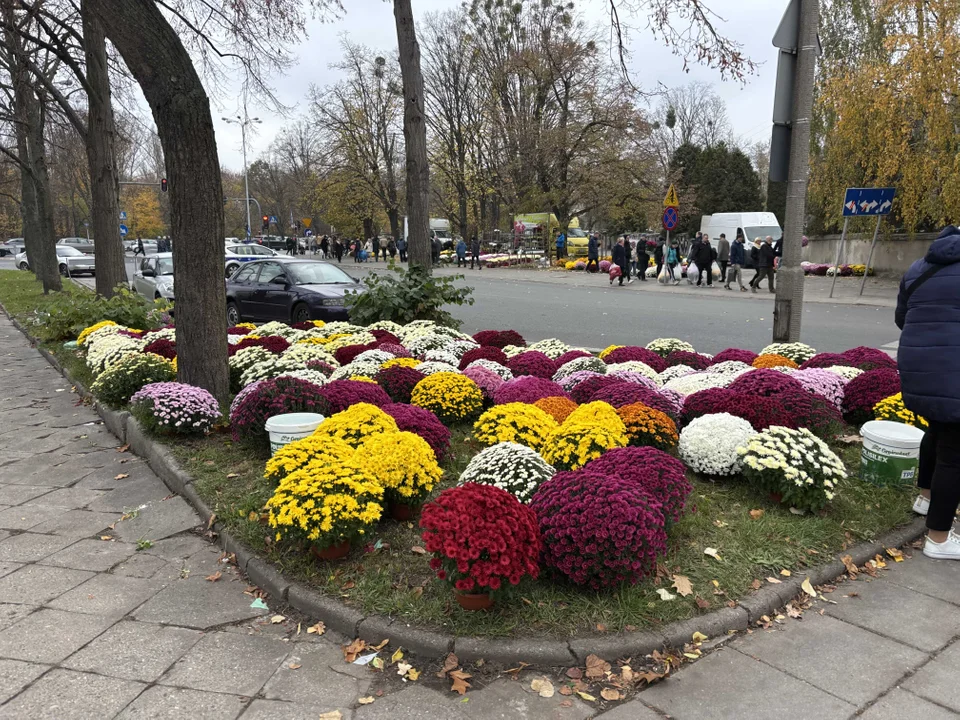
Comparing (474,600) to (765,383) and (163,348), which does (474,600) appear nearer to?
(765,383)

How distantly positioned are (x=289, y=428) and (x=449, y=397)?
1.51 meters

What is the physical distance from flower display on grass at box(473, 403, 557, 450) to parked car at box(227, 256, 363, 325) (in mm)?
7484

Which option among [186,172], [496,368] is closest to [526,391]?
[496,368]

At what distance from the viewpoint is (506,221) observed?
51844 millimetres

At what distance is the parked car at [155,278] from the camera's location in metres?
17.4

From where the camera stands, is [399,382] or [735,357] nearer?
[399,382]

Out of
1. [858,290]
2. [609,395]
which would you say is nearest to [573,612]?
[609,395]

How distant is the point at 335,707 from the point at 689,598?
166cm

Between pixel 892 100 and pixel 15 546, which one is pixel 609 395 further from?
pixel 892 100

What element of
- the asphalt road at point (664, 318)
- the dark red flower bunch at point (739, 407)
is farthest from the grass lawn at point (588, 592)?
the asphalt road at point (664, 318)

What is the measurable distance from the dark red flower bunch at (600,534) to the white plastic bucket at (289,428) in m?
1.94

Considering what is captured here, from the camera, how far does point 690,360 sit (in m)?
7.34

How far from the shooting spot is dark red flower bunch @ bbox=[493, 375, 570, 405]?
561cm

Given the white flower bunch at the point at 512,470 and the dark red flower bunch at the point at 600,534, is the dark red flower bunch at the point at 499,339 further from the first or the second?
the dark red flower bunch at the point at 600,534
